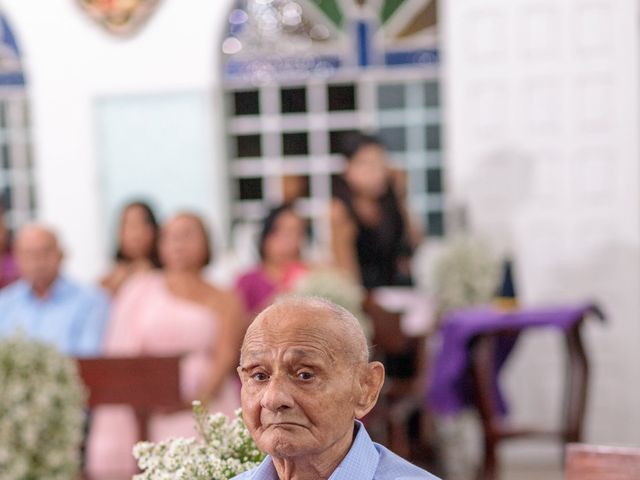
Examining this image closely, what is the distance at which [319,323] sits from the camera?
67.7 inches

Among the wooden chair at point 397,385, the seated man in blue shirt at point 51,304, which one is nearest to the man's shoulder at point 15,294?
the seated man in blue shirt at point 51,304

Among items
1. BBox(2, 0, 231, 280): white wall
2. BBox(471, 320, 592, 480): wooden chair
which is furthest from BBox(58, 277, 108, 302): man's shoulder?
BBox(2, 0, 231, 280): white wall

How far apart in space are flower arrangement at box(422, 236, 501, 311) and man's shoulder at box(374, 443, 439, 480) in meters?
5.31

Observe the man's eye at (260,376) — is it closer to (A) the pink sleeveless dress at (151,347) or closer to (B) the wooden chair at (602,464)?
(B) the wooden chair at (602,464)

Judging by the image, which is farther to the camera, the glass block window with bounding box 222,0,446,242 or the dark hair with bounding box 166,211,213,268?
the glass block window with bounding box 222,0,446,242

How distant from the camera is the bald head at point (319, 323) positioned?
1720mm

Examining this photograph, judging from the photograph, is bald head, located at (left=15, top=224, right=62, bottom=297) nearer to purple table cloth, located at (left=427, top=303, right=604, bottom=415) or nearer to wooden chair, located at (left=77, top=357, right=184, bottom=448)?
wooden chair, located at (left=77, top=357, right=184, bottom=448)

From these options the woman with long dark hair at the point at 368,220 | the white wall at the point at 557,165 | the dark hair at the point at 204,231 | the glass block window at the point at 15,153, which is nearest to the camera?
the dark hair at the point at 204,231

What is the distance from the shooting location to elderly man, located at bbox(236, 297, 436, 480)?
5.60 ft

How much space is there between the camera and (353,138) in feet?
22.4

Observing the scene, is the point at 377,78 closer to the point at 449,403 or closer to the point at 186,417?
the point at 449,403

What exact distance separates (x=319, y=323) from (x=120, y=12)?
292 inches

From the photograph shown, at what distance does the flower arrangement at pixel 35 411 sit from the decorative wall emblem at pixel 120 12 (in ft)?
15.8

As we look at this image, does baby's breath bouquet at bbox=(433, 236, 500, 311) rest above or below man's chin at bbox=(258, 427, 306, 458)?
below
